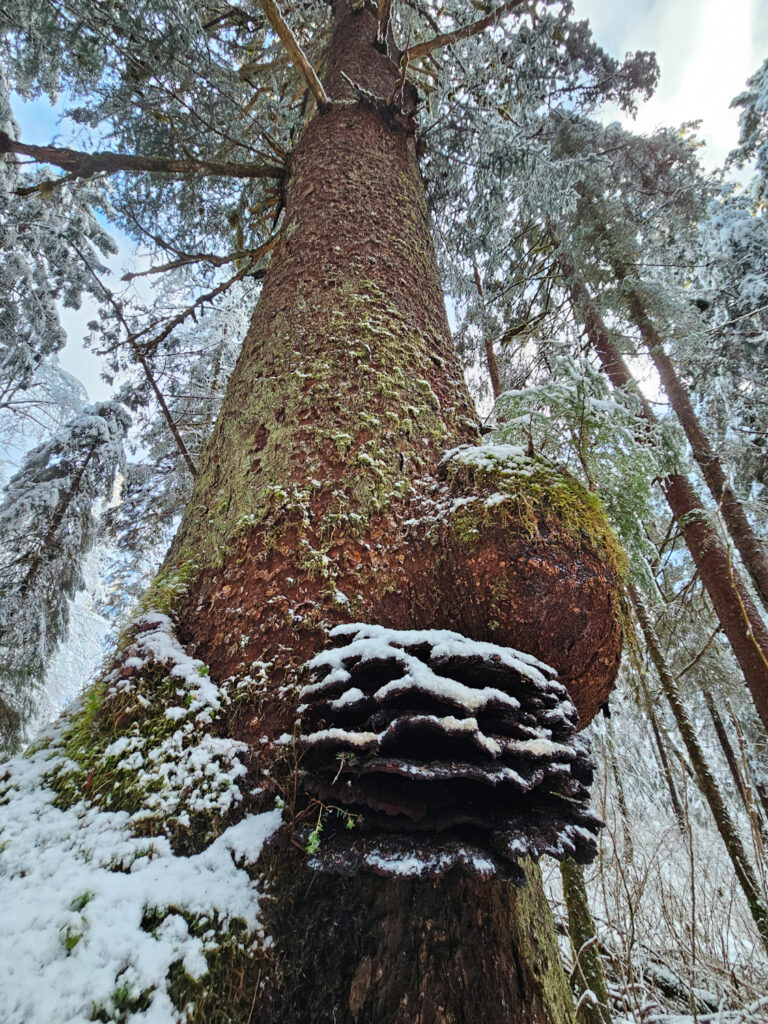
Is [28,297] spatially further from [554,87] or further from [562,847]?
[562,847]

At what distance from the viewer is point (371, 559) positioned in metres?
1.12

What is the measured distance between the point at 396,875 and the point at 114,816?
1.64ft

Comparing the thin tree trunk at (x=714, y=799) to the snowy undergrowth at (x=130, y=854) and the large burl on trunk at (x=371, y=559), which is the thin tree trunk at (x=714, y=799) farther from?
the snowy undergrowth at (x=130, y=854)

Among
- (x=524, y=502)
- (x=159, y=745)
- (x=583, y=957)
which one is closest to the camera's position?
(x=159, y=745)

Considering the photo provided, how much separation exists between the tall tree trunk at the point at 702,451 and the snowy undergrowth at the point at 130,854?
4.76m

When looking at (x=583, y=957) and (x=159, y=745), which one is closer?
(x=159, y=745)

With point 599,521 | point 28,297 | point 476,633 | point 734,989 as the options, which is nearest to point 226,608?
point 476,633

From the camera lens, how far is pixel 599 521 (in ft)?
3.89

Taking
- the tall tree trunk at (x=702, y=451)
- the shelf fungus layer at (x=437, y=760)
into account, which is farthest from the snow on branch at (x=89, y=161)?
the tall tree trunk at (x=702, y=451)

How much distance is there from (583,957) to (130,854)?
11.8ft

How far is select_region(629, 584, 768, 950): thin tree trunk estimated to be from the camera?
3684 millimetres

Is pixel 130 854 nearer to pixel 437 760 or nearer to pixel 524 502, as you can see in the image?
pixel 437 760

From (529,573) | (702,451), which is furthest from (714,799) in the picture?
(529,573)

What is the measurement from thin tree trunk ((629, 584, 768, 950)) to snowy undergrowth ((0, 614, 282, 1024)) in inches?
139
